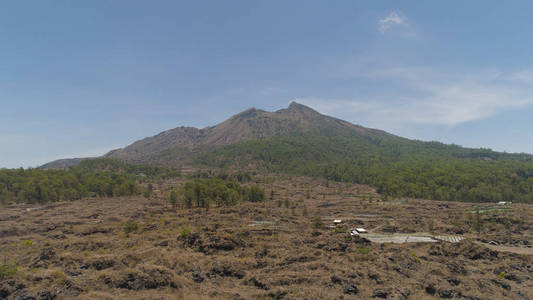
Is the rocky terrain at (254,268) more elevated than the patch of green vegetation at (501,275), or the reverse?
the rocky terrain at (254,268)

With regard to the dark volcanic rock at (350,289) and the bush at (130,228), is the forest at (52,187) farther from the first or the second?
the dark volcanic rock at (350,289)

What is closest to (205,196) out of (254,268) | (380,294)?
(254,268)

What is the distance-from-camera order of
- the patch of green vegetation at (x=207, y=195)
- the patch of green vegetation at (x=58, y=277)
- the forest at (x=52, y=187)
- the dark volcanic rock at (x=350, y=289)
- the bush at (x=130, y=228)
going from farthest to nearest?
the forest at (x=52, y=187)
the patch of green vegetation at (x=207, y=195)
the bush at (x=130, y=228)
the dark volcanic rock at (x=350, y=289)
the patch of green vegetation at (x=58, y=277)

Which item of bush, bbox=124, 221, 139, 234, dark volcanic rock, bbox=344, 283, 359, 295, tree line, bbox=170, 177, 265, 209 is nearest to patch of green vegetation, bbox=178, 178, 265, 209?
tree line, bbox=170, 177, 265, 209

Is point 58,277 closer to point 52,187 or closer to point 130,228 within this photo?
point 130,228

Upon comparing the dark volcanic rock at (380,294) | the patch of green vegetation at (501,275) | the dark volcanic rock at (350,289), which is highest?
the dark volcanic rock at (350,289)

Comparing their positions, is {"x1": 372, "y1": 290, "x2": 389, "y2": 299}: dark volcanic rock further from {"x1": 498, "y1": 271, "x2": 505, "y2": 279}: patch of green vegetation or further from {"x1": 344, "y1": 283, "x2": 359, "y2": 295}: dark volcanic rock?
{"x1": 498, "y1": 271, "x2": 505, "y2": 279}: patch of green vegetation

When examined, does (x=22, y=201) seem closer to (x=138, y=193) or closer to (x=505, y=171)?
(x=138, y=193)

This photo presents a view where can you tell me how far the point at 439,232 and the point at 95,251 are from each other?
45.9 m

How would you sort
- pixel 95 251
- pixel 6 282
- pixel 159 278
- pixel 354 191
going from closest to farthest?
pixel 6 282
pixel 159 278
pixel 95 251
pixel 354 191

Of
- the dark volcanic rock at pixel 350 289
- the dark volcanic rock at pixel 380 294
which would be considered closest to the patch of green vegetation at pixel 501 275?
the dark volcanic rock at pixel 380 294

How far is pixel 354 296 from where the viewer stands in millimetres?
15312

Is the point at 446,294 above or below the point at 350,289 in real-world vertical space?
below

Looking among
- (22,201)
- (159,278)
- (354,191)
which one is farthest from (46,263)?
(354,191)
